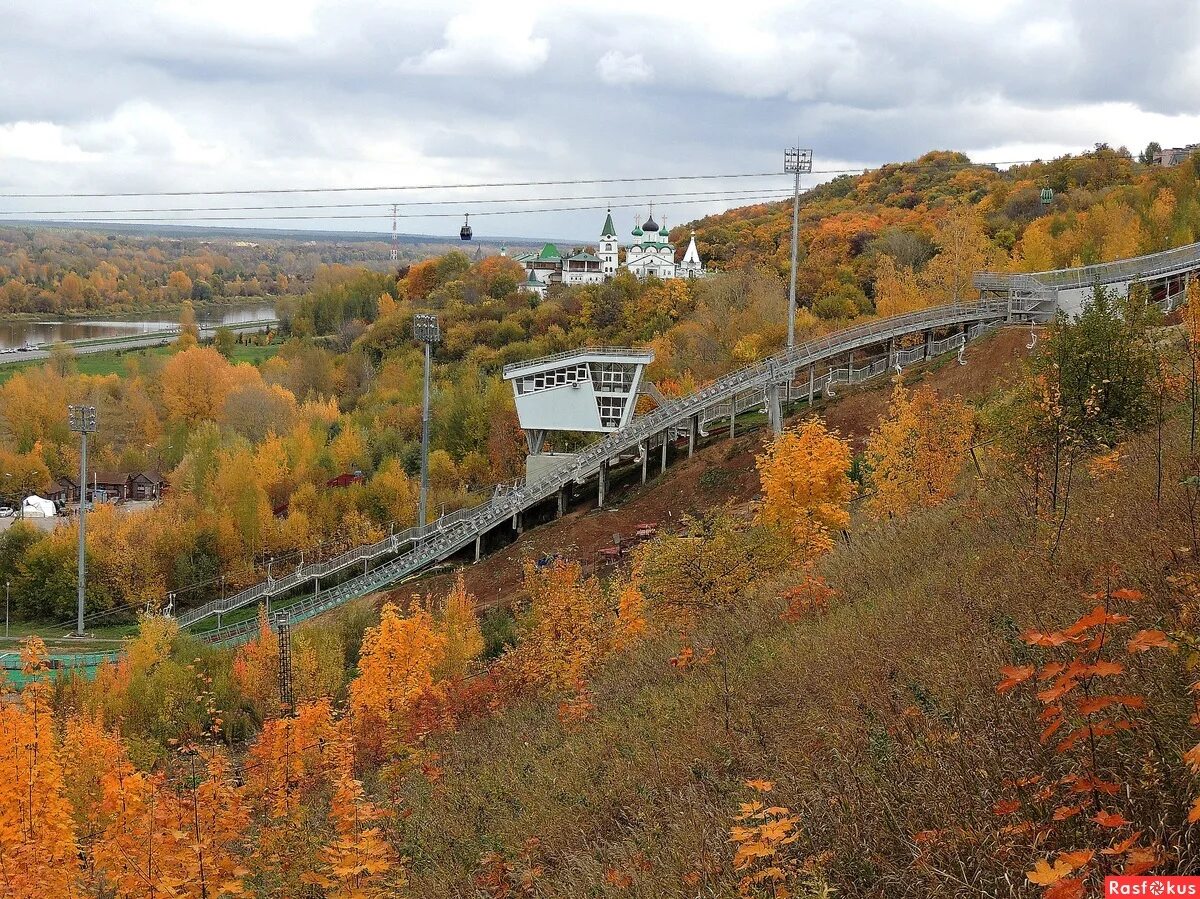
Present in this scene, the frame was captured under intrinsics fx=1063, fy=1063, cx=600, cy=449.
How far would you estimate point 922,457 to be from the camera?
22000 millimetres

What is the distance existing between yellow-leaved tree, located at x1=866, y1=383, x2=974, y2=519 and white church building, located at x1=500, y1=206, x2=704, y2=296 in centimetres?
7324

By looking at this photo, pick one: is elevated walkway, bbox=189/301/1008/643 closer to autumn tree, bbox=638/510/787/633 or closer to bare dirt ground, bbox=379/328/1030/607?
bare dirt ground, bbox=379/328/1030/607

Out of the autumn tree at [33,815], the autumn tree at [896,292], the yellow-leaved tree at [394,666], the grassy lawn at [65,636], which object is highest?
the autumn tree at [896,292]

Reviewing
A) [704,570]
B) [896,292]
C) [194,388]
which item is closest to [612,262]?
[194,388]

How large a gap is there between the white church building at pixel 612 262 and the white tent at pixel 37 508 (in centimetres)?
4877

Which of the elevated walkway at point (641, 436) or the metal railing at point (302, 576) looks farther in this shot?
the metal railing at point (302, 576)

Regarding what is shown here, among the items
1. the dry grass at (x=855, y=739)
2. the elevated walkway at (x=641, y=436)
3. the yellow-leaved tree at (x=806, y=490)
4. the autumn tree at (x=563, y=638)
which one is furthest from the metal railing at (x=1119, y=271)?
the dry grass at (x=855, y=739)

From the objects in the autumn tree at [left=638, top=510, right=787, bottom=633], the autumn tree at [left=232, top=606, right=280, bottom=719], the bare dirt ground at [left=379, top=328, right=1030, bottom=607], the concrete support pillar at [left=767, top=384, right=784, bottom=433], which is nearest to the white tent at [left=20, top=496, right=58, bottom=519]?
the bare dirt ground at [left=379, top=328, right=1030, bottom=607]

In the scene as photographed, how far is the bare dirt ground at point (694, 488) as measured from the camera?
41.1m

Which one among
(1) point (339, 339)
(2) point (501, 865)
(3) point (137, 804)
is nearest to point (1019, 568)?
(2) point (501, 865)

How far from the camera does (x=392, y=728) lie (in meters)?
19.5

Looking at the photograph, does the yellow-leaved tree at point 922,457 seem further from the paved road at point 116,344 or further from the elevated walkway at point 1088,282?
the paved road at point 116,344

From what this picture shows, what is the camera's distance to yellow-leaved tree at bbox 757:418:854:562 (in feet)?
69.5

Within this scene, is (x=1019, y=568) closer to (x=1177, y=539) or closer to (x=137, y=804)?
(x=1177, y=539)
